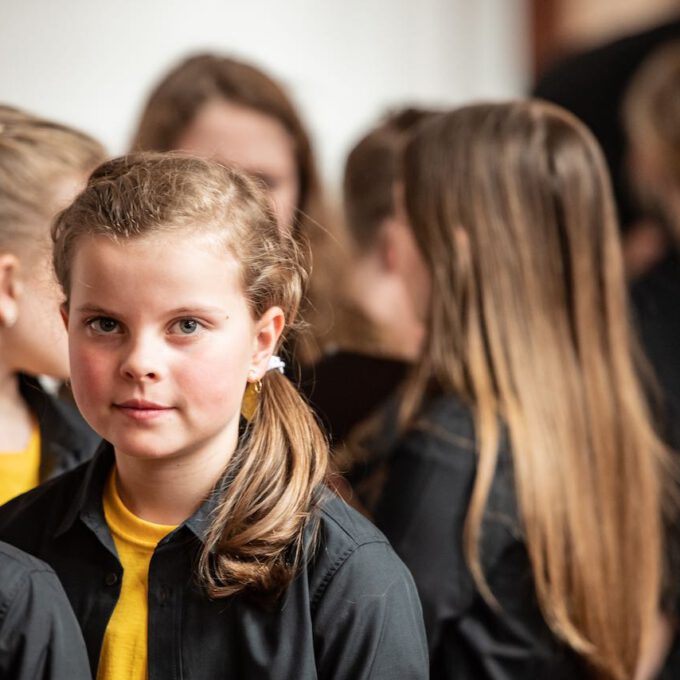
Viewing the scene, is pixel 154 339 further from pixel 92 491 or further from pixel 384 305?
pixel 384 305

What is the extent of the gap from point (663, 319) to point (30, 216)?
1.30 metres

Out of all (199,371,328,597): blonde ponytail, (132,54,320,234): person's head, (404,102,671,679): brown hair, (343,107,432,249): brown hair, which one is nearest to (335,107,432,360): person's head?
(343,107,432,249): brown hair

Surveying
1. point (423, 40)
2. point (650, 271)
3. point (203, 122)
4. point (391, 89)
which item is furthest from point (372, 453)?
point (423, 40)

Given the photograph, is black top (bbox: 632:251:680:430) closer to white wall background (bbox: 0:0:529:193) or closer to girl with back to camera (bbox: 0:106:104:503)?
white wall background (bbox: 0:0:529:193)

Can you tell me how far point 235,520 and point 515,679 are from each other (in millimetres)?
681

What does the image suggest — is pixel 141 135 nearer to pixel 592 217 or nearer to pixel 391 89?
pixel 592 217

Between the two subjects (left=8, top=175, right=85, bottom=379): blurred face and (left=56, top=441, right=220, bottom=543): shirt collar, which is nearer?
(left=56, top=441, right=220, bottom=543): shirt collar

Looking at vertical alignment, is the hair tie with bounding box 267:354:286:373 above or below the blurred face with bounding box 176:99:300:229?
above

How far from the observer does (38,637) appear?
2.51 ft

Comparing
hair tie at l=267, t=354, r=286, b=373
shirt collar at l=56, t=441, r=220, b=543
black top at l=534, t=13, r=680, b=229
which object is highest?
hair tie at l=267, t=354, r=286, b=373

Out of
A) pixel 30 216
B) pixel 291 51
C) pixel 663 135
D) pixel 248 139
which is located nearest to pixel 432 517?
pixel 30 216

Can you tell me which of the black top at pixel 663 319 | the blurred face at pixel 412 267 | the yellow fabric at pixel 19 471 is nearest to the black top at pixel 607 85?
the black top at pixel 663 319

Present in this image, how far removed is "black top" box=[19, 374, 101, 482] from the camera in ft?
3.54

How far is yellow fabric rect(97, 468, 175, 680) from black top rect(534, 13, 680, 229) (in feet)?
8.14
